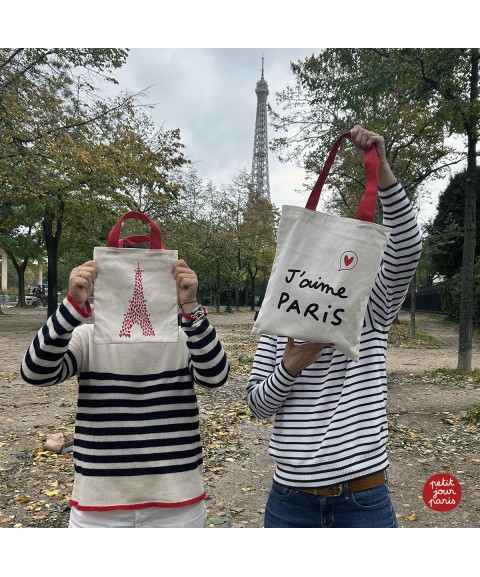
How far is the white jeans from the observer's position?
1628mm

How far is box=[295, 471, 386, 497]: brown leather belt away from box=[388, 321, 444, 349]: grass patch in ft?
25.1

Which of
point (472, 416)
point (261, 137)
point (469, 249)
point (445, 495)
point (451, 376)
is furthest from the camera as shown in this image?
point (451, 376)

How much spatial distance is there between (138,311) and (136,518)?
66 cm

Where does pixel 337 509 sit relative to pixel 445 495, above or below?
above

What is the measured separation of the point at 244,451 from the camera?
15.0 ft

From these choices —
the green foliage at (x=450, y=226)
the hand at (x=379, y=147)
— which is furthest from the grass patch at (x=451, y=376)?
the hand at (x=379, y=147)

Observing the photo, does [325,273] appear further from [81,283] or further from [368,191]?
[81,283]

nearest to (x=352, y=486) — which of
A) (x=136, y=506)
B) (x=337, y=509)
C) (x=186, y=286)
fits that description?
(x=337, y=509)

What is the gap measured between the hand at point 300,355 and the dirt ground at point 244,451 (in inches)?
55.2

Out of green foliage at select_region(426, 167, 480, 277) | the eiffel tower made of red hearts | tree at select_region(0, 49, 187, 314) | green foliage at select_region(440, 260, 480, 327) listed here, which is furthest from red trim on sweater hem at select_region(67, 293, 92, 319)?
green foliage at select_region(440, 260, 480, 327)

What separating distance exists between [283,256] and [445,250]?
5793 mm

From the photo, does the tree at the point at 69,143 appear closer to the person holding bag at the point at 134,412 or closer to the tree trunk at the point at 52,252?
the person holding bag at the point at 134,412
